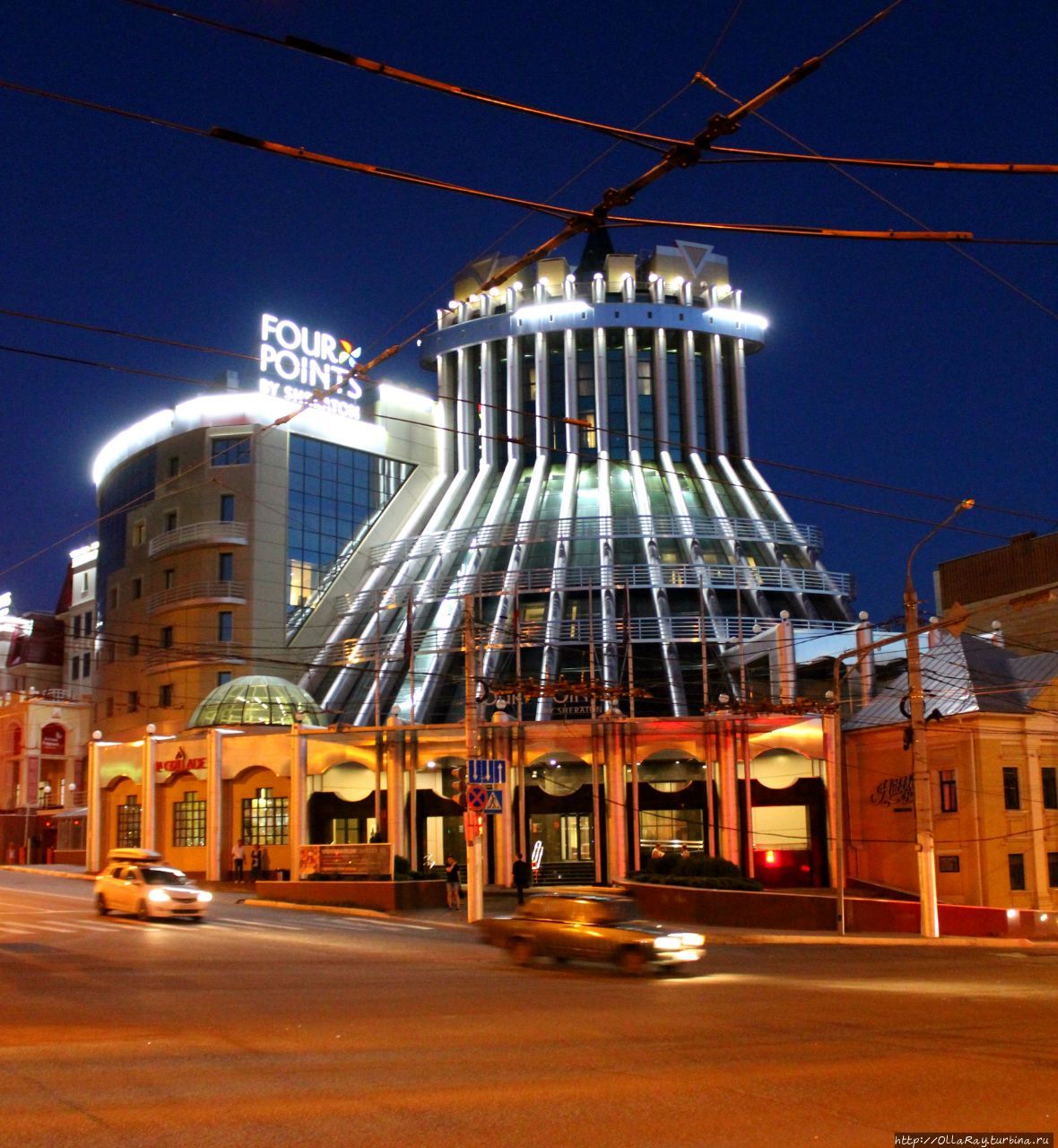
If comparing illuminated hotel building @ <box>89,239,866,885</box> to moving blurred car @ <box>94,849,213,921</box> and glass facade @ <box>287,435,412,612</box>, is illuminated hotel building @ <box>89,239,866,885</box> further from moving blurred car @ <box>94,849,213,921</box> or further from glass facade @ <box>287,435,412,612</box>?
moving blurred car @ <box>94,849,213,921</box>

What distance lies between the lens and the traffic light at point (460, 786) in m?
36.1

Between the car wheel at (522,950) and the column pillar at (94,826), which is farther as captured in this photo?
the column pillar at (94,826)

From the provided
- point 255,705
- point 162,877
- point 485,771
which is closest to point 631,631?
point 255,705

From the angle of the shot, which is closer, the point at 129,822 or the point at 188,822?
the point at 188,822

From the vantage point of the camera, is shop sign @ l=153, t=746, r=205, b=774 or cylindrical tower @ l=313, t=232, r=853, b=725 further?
cylindrical tower @ l=313, t=232, r=853, b=725

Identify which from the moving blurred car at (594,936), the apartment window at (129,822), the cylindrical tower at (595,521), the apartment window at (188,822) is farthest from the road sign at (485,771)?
the apartment window at (129,822)

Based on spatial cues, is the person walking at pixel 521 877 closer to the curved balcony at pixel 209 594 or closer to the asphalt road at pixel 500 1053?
the asphalt road at pixel 500 1053

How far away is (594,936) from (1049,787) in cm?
2386

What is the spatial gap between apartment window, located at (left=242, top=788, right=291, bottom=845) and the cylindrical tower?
16.1 ft

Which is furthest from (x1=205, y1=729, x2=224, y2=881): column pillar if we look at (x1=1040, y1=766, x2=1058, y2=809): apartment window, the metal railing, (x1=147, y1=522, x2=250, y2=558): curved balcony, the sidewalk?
(x1=1040, y1=766, x2=1058, y2=809): apartment window

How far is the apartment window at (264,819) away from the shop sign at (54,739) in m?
24.5

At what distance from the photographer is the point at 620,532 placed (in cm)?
6219

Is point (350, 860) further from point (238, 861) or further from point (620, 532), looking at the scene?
point (620, 532)

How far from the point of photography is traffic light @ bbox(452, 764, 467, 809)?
36125mm
